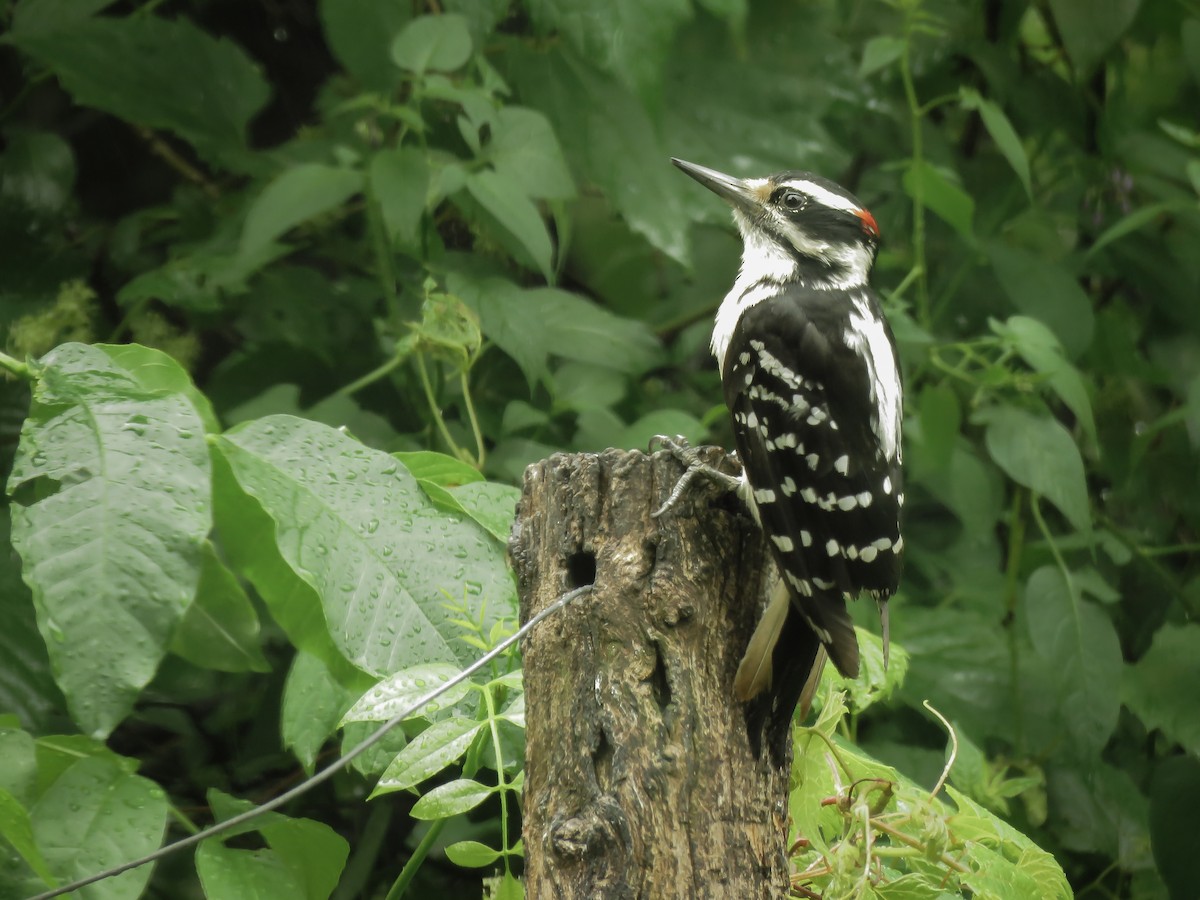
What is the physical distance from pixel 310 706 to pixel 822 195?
4.72ft

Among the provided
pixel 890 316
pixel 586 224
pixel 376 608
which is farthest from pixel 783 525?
pixel 586 224

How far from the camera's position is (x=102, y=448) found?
4.36 ft

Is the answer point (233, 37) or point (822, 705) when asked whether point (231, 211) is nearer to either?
point (233, 37)

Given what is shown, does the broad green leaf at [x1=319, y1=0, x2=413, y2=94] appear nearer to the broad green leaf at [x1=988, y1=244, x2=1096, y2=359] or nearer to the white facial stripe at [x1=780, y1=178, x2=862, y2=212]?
the white facial stripe at [x1=780, y1=178, x2=862, y2=212]

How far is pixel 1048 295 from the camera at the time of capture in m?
2.91

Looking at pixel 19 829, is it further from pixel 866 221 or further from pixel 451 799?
pixel 866 221

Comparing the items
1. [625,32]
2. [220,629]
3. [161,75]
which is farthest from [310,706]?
[161,75]

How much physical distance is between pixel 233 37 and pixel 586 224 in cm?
112

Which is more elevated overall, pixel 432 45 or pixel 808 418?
pixel 432 45

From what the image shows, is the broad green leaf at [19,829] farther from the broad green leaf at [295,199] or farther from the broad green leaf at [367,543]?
the broad green leaf at [295,199]

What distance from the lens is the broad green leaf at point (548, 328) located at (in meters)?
2.24

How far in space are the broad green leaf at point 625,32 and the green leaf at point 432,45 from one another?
17 cm

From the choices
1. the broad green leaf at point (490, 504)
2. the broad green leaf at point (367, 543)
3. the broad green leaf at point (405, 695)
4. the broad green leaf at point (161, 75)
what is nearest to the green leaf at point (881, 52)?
the broad green leaf at point (161, 75)

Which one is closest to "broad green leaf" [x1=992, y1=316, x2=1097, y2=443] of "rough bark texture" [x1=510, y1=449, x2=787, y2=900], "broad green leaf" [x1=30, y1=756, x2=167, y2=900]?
"rough bark texture" [x1=510, y1=449, x2=787, y2=900]
